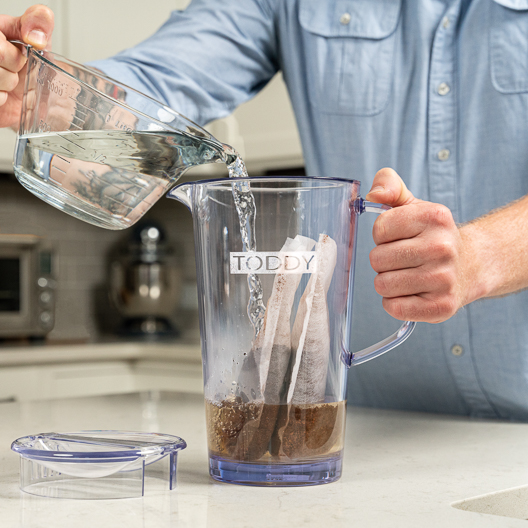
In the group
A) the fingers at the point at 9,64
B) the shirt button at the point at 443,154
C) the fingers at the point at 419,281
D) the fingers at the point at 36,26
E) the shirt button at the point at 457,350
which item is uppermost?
the fingers at the point at 36,26

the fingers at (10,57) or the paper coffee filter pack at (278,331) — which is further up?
the fingers at (10,57)

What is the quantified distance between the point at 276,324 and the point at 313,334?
0.03 metres

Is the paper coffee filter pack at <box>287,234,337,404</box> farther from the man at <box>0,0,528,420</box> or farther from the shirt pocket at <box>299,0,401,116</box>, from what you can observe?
the shirt pocket at <box>299,0,401,116</box>

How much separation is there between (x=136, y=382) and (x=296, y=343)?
5.99ft

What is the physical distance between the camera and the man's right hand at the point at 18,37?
66cm

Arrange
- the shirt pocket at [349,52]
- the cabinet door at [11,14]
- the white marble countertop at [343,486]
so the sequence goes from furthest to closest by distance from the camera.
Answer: the cabinet door at [11,14] < the shirt pocket at [349,52] < the white marble countertop at [343,486]

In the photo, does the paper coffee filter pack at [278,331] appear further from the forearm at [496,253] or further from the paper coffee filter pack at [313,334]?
the forearm at [496,253]

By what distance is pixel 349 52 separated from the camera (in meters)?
1.04

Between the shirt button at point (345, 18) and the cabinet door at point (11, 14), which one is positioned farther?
the cabinet door at point (11, 14)

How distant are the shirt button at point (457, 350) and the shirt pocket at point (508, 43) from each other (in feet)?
1.13

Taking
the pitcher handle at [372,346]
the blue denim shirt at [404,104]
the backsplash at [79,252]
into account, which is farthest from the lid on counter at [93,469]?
the backsplash at [79,252]

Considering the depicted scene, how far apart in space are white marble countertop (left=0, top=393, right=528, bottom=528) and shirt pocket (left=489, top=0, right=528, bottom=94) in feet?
1.46

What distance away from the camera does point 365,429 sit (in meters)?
0.76

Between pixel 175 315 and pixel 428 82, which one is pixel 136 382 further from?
pixel 428 82
